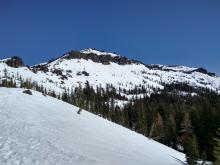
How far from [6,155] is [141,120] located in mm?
124602

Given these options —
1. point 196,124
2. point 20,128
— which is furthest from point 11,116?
point 196,124

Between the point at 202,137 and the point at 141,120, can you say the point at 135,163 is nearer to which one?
the point at 202,137

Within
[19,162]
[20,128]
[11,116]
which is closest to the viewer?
[19,162]

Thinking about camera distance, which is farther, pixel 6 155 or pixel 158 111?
pixel 158 111

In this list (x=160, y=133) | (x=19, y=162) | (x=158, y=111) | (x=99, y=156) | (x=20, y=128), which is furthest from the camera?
(x=158, y=111)

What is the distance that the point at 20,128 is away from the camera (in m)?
35.9

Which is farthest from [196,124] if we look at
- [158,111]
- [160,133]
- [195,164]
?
[195,164]

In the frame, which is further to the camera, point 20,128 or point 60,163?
point 20,128

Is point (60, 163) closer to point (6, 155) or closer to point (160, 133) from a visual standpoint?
point (6, 155)

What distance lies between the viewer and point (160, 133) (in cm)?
13862

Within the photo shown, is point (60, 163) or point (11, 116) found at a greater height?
point (11, 116)

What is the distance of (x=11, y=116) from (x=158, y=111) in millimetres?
125925

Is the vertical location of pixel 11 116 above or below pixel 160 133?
above

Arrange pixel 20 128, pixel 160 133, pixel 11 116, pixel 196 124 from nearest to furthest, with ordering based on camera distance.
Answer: pixel 20 128 < pixel 11 116 < pixel 196 124 < pixel 160 133
